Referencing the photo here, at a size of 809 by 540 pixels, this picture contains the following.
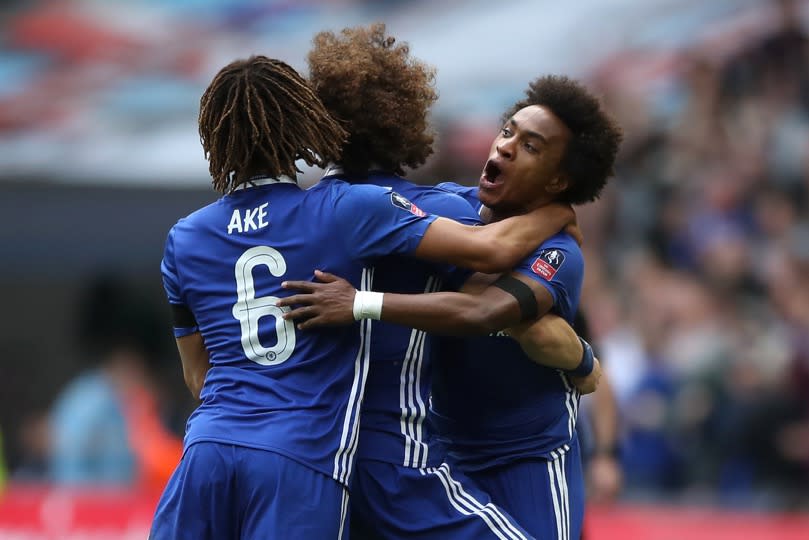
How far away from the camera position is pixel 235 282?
402cm

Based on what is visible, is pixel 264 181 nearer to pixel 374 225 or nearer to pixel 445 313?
pixel 374 225

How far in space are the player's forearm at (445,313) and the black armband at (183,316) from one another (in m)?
0.67

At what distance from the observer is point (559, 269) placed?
4.26 metres

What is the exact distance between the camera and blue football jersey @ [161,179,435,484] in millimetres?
3924

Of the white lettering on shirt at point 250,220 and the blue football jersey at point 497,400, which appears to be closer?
the white lettering on shirt at point 250,220

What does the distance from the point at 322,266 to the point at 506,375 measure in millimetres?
835

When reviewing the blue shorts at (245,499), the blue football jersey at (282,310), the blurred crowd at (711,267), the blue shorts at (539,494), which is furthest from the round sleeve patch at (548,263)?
the blurred crowd at (711,267)

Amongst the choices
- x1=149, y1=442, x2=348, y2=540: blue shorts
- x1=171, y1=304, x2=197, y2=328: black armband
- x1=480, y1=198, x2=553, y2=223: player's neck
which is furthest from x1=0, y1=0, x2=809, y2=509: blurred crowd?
x1=149, y1=442, x2=348, y2=540: blue shorts

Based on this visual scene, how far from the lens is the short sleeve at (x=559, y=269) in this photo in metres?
4.20

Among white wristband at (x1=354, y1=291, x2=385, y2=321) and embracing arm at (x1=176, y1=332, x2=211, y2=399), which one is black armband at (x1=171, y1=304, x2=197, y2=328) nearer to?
embracing arm at (x1=176, y1=332, x2=211, y2=399)

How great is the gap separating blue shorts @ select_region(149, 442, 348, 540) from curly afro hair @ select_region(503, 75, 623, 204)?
1.30 metres

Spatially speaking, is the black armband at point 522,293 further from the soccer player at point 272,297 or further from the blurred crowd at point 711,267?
the blurred crowd at point 711,267

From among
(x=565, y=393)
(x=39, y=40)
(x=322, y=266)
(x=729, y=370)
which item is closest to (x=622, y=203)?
(x=729, y=370)

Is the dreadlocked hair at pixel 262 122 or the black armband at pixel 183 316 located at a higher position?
the dreadlocked hair at pixel 262 122
